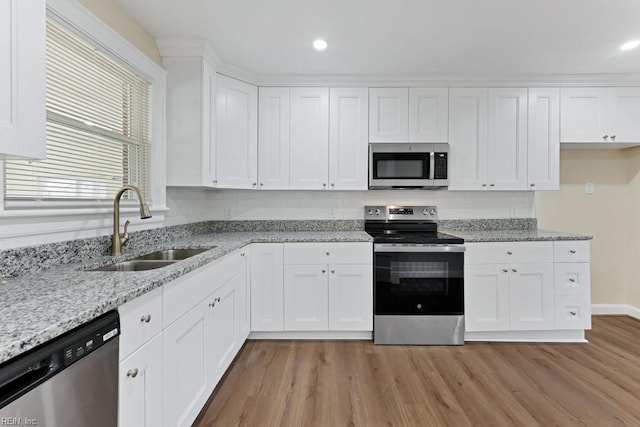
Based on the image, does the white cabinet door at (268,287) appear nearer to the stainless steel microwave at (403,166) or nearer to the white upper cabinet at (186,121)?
the white upper cabinet at (186,121)

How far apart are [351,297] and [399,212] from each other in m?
1.08

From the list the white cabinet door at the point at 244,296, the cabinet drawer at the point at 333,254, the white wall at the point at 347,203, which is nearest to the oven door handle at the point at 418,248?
the cabinet drawer at the point at 333,254

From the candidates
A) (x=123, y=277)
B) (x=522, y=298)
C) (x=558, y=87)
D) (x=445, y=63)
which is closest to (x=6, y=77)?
(x=123, y=277)

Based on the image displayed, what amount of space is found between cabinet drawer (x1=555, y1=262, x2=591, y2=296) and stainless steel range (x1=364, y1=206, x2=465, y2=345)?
840 mm

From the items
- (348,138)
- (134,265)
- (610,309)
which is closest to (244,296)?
(134,265)

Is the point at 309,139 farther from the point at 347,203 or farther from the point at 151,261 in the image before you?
the point at 151,261

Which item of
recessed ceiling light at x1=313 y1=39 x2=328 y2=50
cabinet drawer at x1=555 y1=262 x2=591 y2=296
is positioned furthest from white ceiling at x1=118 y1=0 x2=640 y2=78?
cabinet drawer at x1=555 y1=262 x2=591 y2=296

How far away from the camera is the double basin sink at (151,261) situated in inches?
68.8

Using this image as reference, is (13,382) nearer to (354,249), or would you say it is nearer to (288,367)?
(288,367)

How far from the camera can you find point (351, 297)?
2.79 m

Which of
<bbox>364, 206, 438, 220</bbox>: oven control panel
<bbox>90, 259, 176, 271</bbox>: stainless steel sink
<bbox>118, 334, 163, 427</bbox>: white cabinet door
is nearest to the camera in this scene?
<bbox>118, 334, 163, 427</bbox>: white cabinet door

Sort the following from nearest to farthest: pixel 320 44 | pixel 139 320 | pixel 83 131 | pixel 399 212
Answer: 1. pixel 139 320
2. pixel 83 131
3. pixel 320 44
4. pixel 399 212

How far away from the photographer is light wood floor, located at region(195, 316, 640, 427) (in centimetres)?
182

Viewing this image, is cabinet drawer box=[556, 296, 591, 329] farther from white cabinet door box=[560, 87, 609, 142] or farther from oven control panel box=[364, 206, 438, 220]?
white cabinet door box=[560, 87, 609, 142]
